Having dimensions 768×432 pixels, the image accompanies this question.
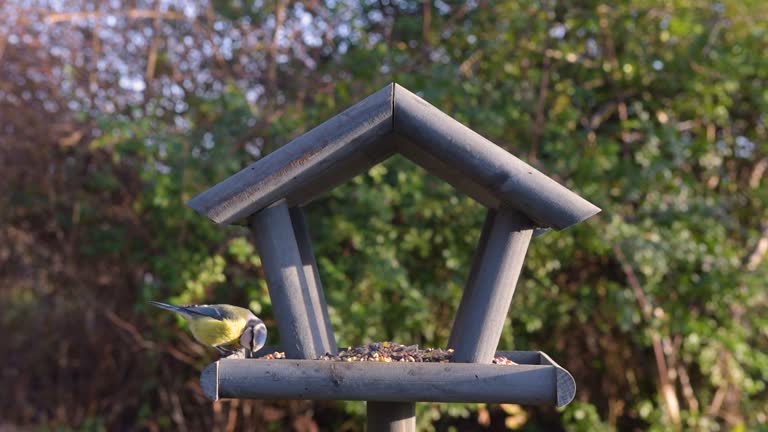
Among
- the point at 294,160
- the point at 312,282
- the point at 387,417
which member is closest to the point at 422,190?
the point at 312,282

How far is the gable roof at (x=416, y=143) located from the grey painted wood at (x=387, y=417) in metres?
0.89

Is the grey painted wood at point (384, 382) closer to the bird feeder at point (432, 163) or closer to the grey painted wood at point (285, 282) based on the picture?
the bird feeder at point (432, 163)

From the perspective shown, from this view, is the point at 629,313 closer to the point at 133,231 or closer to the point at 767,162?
the point at 767,162

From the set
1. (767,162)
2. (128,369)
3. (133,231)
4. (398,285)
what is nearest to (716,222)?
(767,162)

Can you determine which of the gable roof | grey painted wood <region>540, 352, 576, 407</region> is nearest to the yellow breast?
the gable roof

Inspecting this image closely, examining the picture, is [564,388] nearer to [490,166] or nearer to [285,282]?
[490,166]

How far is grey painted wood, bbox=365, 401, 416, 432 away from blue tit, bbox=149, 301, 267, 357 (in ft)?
1.60

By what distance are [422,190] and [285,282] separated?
8.78 feet

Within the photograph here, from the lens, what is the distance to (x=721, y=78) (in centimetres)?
551

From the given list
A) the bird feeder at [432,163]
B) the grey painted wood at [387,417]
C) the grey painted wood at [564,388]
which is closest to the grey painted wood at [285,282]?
the bird feeder at [432,163]

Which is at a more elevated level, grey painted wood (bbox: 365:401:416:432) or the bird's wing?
the bird's wing

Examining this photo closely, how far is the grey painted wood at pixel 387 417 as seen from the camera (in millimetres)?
2762

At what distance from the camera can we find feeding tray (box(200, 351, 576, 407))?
229cm

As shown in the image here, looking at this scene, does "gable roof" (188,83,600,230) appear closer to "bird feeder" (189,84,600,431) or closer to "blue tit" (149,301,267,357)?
"bird feeder" (189,84,600,431)
